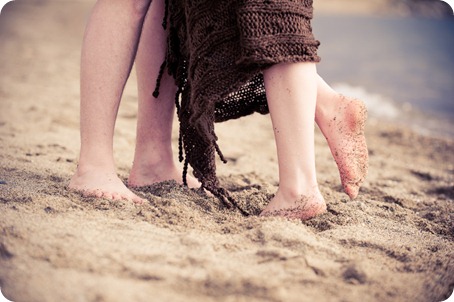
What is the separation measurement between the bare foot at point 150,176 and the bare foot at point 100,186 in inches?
8.2

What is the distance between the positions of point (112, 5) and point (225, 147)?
1.24 m

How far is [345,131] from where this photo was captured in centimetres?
183

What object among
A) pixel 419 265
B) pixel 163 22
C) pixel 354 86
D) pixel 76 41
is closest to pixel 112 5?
pixel 163 22

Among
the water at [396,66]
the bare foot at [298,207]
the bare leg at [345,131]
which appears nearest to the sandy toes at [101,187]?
the bare foot at [298,207]

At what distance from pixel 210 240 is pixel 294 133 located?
1.35 ft

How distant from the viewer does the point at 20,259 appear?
1.26 m

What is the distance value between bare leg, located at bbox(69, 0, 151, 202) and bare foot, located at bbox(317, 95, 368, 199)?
670 millimetres

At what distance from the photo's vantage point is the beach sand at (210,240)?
1.21 metres

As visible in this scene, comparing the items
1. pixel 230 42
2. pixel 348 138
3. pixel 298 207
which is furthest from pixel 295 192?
pixel 230 42

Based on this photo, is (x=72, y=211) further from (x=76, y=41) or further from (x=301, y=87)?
(x=76, y=41)

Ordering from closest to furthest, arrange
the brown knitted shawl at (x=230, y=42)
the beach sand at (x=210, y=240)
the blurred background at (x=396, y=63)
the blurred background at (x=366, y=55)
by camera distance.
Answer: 1. the beach sand at (x=210, y=240)
2. the brown knitted shawl at (x=230, y=42)
3. the blurred background at (x=366, y=55)
4. the blurred background at (x=396, y=63)

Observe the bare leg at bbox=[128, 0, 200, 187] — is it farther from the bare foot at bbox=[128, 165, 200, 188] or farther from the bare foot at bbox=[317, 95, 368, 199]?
the bare foot at bbox=[317, 95, 368, 199]

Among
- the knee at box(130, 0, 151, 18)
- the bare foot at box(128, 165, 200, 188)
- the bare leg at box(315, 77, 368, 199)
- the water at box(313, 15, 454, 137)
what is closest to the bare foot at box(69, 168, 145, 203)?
the bare foot at box(128, 165, 200, 188)

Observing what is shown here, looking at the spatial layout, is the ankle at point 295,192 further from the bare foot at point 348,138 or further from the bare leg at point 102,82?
the bare leg at point 102,82
